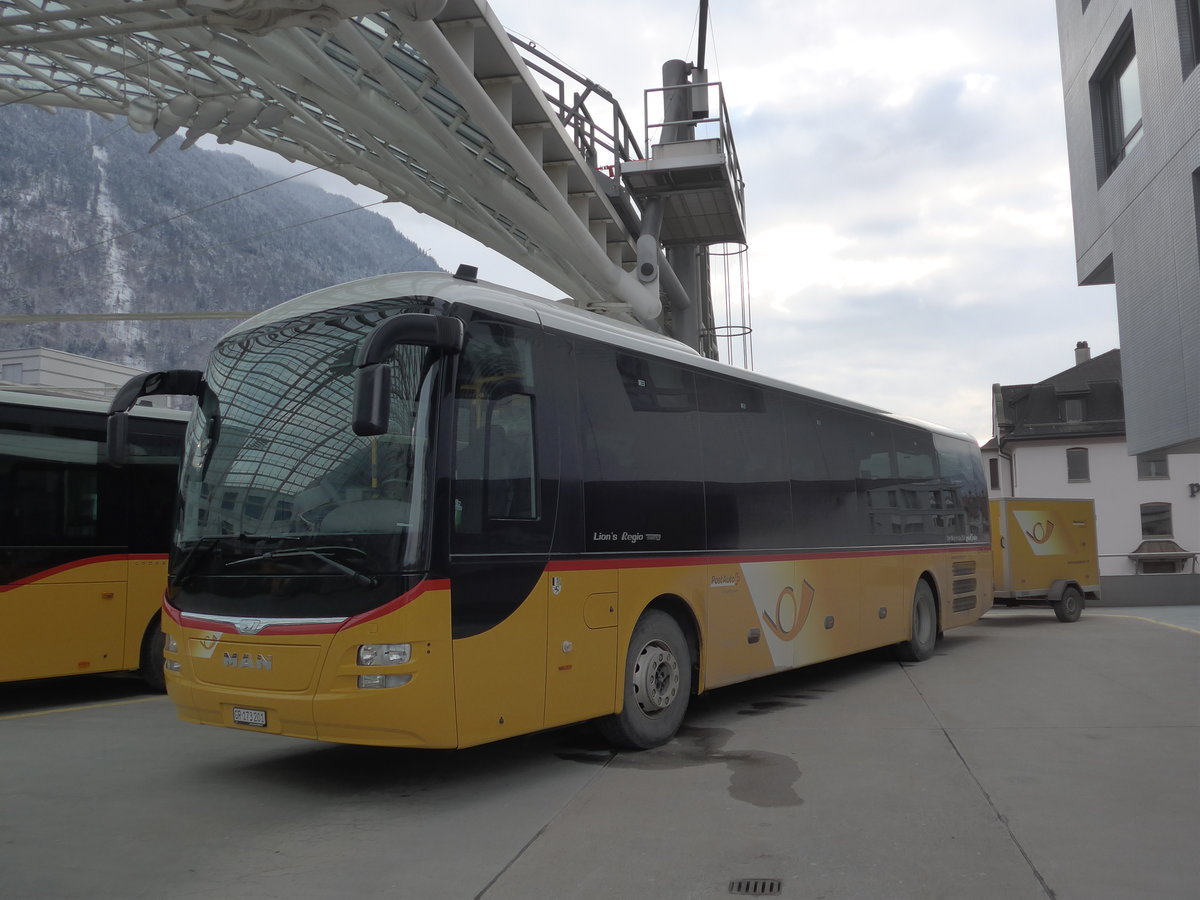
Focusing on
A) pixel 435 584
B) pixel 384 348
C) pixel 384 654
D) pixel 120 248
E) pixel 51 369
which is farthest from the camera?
pixel 120 248

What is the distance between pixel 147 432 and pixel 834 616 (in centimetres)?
757

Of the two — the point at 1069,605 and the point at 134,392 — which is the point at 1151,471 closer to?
the point at 1069,605

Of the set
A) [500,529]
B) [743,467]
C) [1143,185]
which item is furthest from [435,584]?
[1143,185]

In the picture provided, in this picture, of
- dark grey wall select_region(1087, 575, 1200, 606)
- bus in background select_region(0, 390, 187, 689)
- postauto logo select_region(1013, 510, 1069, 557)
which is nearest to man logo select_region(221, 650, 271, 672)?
bus in background select_region(0, 390, 187, 689)

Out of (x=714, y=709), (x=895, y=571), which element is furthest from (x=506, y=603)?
(x=895, y=571)

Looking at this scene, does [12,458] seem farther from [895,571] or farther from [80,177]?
[80,177]

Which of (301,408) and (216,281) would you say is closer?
(301,408)

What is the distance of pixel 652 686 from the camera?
8.23 meters

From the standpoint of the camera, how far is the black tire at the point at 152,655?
1138 cm

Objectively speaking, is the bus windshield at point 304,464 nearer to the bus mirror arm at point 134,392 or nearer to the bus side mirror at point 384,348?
the bus side mirror at point 384,348

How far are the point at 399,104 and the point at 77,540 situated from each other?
837cm

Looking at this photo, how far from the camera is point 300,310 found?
7289 mm

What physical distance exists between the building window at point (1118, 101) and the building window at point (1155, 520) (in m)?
34.1

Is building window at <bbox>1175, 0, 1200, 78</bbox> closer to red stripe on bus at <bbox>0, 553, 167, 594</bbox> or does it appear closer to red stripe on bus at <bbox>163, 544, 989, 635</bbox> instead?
red stripe on bus at <bbox>163, 544, 989, 635</bbox>
